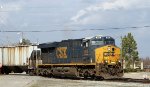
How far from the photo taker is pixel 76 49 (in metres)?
36.4

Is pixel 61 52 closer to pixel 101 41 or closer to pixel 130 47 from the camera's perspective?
pixel 101 41

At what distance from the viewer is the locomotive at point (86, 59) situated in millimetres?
33781

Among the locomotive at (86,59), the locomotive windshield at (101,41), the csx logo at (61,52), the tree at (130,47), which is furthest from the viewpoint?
the tree at (130,47)

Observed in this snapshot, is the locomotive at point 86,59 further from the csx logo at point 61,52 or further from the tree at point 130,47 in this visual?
the tree at point 130,47

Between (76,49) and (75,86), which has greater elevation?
(76,49)

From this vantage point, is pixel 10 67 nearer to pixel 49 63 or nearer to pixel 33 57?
pixel 33 57

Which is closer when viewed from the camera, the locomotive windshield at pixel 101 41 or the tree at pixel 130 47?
the locomotive windshield at pixel 101 41

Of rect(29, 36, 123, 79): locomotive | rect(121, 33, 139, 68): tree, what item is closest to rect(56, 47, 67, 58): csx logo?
rect(29, 36, 123, 79): locomotive

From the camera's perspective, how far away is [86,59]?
115 feet

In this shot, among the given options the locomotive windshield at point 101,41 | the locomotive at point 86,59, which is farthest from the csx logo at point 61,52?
the locomotive windshield at point 101,41

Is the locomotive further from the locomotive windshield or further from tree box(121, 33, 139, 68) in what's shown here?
tree box(121, 33, 139, 68)

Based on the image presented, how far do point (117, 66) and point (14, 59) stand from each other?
58.6 feet

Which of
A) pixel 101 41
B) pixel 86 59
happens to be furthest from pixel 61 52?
pixel 101 41

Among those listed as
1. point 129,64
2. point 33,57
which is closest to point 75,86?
point 33,57
